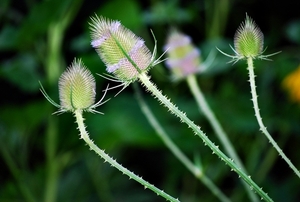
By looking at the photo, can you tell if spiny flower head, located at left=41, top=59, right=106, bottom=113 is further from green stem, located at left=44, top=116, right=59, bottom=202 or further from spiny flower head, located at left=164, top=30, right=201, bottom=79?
green stem, located at left=44, top=116, right=59, bottom=202

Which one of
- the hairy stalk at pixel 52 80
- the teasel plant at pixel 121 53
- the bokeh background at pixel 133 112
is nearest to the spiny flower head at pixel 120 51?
the teasel plant at pixel 121 53

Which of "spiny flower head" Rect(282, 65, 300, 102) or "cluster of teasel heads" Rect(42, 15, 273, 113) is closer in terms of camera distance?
"cluster of teasel heads" Rect(42, 15, 273, 113)

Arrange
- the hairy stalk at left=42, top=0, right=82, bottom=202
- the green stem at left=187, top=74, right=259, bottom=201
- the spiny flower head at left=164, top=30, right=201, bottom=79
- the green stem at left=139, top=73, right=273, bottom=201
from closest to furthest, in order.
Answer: the green stem at left=139, top=73, right=273, bottom=201 < the green stem at left=187, top=74, right=259, bottom=201 < the spiny flower head at left=164, top=30, right=201, bottom=79 < the hairy stalk at left=42, top=0, right=82, bottom=202

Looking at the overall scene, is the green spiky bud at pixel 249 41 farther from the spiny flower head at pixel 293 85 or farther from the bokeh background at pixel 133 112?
the spiny flower head at pixel 293 85

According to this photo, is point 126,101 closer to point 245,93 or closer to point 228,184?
point 245,93

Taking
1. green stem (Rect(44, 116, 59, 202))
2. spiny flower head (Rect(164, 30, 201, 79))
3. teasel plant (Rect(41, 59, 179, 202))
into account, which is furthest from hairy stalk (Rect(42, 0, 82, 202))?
teasel plant (Rect(41, 59, 179, 202))

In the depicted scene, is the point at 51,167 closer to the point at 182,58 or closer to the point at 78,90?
the point at 182,58
